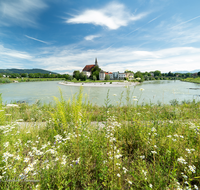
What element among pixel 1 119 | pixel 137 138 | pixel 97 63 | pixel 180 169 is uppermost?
pixel 97 63

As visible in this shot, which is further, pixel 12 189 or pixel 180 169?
pixel 180 169

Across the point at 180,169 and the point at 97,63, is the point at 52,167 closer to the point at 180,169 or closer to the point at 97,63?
the point at 180,169

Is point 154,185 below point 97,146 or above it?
below

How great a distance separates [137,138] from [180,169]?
0.82m

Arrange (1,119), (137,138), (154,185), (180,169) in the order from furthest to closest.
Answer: (1,119)
(137,138)
(180,169)
(154,185)

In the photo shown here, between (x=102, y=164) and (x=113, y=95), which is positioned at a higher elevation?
(x=113, y=95)

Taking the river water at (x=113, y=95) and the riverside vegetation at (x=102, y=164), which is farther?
the river water at (x=113, y=95)

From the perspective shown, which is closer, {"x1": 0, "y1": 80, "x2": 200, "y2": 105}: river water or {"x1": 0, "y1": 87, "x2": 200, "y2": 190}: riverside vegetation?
{"x1": 0, "y1": 87, "x2": 200, "y2": 190}: riverside vegetation

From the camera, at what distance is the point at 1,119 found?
291 cm

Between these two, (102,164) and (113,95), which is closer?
(102,164)

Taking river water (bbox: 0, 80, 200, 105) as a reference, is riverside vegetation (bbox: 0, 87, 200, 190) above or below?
above

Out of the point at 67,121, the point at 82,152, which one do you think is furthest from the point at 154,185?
the point at 67,121

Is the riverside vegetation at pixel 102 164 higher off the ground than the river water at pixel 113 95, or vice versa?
the riverside vegetation at pixel 102 164

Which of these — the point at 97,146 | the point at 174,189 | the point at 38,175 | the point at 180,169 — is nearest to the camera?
the point at 174,189
